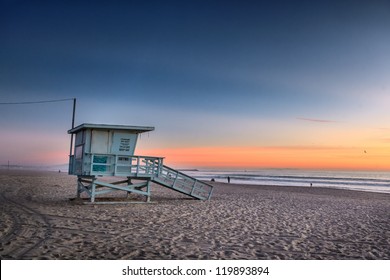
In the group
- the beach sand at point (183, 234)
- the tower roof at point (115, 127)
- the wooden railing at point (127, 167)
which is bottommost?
the beach sand at point (183, 234)

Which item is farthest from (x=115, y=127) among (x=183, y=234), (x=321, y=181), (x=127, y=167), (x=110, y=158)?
(x=321, y=181)

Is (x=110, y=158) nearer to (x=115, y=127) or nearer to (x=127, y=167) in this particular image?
(x=127, y=167)

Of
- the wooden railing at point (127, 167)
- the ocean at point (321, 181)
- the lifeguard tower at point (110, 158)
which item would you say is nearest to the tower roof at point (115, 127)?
the lifeguard tower at point (110, 158)

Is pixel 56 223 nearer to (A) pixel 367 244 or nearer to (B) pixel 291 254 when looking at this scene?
(B) pixel 291 254

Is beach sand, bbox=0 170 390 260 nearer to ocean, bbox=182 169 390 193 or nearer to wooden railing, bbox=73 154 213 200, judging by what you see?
wooden railing, bbox=73 154 213 200

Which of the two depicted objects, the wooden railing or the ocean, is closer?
the wooden railing

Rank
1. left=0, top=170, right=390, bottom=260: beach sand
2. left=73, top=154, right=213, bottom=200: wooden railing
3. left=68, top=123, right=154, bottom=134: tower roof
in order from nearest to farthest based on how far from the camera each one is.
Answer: left=0, top=170, right=390, bottom=260: beach sand, left=68, top=123, right=154, bottom=134: tower roof, left=73, top=154, right=213, bottom=200: wooden railing

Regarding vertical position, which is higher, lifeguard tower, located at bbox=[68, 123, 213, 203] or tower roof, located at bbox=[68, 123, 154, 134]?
tower roof, located at bbox=[68, 123, 154, 134]

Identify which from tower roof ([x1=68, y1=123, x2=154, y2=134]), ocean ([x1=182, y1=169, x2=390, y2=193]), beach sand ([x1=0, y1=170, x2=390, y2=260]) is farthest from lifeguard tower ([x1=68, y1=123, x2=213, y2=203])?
ocean ([x1=182, y1=169, x2=390, y2=193])

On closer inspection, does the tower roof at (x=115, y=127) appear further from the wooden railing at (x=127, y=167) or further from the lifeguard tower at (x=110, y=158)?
the wooden railing at (x=127, y=167)

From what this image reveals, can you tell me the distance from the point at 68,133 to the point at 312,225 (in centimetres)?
1165

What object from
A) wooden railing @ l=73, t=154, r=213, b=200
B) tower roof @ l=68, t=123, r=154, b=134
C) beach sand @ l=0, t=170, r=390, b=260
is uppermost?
tower roof @ l=68, t=123, r=154, b=134

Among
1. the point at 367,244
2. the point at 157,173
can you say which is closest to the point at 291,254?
the point at 367,244

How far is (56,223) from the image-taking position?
30.3 ft
